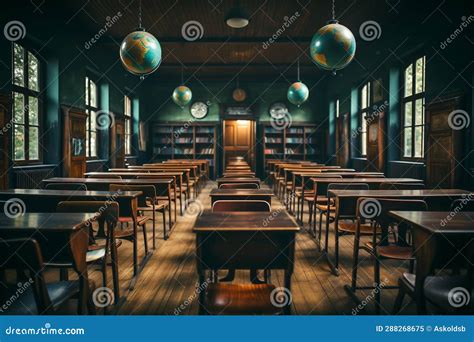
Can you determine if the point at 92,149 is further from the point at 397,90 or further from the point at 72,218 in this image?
the point at 72,218

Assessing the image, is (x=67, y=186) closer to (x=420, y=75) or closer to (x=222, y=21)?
(x=222, y=21)

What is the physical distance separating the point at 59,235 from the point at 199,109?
11460 mm

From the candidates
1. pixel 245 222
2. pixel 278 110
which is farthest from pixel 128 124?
pixel 245 222

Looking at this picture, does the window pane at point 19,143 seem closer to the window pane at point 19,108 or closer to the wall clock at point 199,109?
the window pane at point 19,108

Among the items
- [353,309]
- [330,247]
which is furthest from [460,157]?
[353,309]

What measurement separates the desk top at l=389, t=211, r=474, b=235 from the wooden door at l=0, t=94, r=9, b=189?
458 centimetres

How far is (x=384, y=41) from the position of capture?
784cm

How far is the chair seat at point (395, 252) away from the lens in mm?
2433

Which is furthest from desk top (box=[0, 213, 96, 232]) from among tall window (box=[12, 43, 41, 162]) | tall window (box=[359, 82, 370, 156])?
tall window (box=[359, 82, 370, 156])

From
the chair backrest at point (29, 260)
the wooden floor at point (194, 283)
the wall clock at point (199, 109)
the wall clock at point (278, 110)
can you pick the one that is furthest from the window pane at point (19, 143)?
the wall clock at point (278, 110)

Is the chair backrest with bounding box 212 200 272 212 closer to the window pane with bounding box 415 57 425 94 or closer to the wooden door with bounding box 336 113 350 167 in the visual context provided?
the window pane with bounding box 415 57 425 94

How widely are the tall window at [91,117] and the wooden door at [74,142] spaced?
0.89m

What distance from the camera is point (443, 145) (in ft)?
18.1

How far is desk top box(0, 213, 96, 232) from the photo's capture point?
1.82 m
